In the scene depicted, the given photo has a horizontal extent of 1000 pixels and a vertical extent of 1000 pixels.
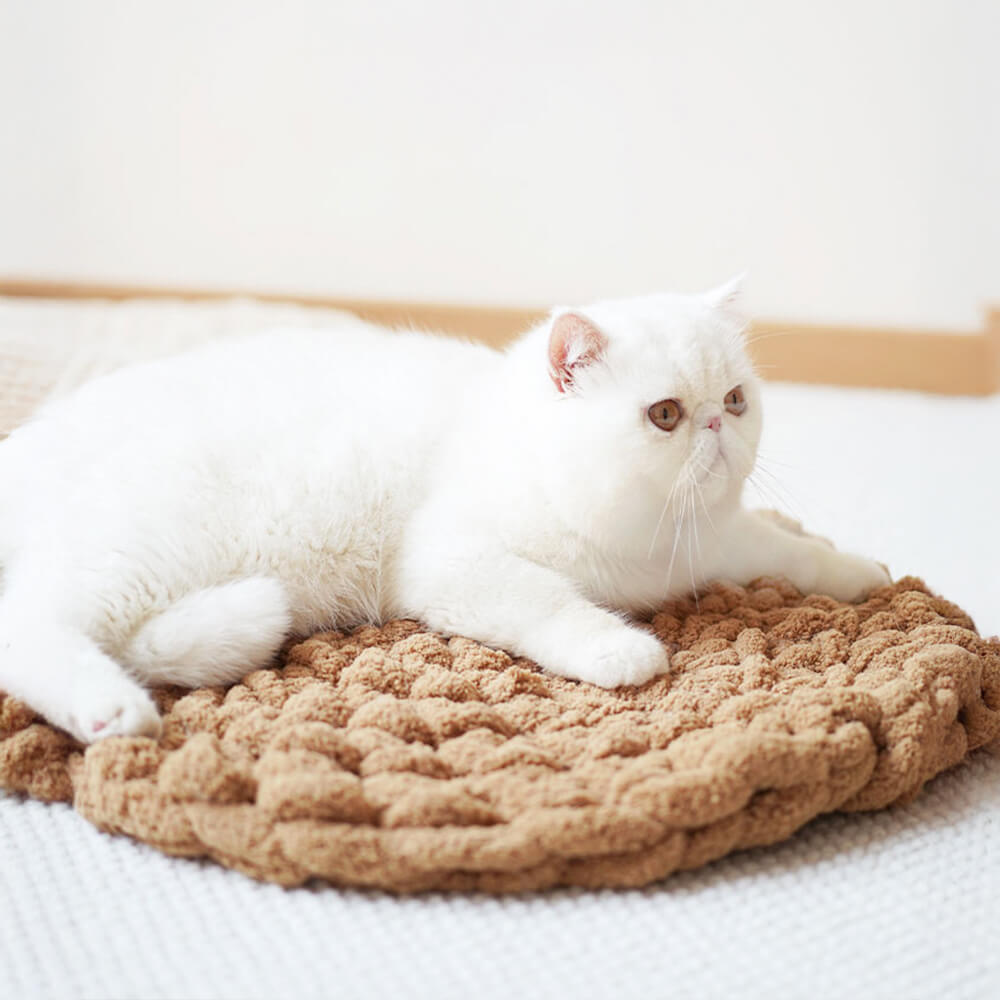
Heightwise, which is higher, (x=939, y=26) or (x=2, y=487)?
(x=939, y=26)

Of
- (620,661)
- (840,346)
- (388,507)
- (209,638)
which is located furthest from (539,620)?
(840,346)

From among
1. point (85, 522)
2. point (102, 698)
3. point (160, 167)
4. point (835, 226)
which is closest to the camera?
point (102, 698)

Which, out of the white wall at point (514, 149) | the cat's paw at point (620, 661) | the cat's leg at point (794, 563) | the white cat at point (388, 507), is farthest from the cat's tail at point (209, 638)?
the white wall at point (514, 149)

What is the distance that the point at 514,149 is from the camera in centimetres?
250

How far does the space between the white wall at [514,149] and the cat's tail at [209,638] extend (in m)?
1.70

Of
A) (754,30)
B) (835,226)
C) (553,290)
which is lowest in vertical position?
(553,290)

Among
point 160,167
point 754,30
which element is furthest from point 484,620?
point 160,167

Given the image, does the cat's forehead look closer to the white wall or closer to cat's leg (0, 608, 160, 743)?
cat's leg (0, 608, 160, 743)

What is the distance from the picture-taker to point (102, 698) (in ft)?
2.94

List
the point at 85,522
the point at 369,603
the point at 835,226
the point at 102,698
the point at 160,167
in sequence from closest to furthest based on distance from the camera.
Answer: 1. the point at 102,698
2. the point at 85,522
3. the point at 369,603
4. the point at 835,226
5. the point at 160,167

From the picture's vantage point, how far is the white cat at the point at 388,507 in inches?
39.7

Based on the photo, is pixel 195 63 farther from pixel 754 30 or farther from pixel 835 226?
pixel 835 226

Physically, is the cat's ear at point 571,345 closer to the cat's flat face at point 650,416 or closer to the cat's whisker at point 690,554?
the cat's flat face at point 650,416

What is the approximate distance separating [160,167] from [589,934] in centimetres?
235
